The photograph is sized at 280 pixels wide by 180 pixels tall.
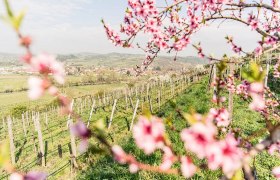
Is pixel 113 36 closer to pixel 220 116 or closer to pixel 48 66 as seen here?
pixel 220 116

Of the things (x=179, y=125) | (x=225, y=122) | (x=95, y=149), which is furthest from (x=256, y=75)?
(x=179, y=125)

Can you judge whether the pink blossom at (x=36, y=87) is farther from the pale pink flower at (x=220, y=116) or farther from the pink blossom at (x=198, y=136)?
the pale pink flower at (x=220, y=116)

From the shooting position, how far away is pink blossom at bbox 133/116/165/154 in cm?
132

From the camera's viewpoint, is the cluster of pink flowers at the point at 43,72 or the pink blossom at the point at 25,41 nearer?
the pink blossom at the point at 25,41

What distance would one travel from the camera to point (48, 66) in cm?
133

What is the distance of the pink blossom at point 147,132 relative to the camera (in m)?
1.32

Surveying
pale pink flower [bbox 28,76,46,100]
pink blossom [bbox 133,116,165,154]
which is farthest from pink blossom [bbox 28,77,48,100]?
pink blossom [bbox 133,116,165,154]

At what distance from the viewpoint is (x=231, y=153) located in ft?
4.37

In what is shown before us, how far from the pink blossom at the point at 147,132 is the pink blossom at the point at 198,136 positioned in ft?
0.55

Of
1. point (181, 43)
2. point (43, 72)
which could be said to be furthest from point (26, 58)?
point (181, 43)

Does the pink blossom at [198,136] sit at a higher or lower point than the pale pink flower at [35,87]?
lower

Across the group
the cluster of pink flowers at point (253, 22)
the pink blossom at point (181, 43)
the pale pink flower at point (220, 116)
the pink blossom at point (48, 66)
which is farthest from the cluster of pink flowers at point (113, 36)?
the pink blossom at point (48, 66)

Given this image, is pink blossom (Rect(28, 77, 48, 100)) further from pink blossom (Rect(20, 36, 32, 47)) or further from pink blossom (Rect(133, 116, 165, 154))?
pink blossom (Rect(133, 116, 165, 154))

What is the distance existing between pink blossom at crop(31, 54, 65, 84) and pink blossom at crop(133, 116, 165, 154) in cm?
37
